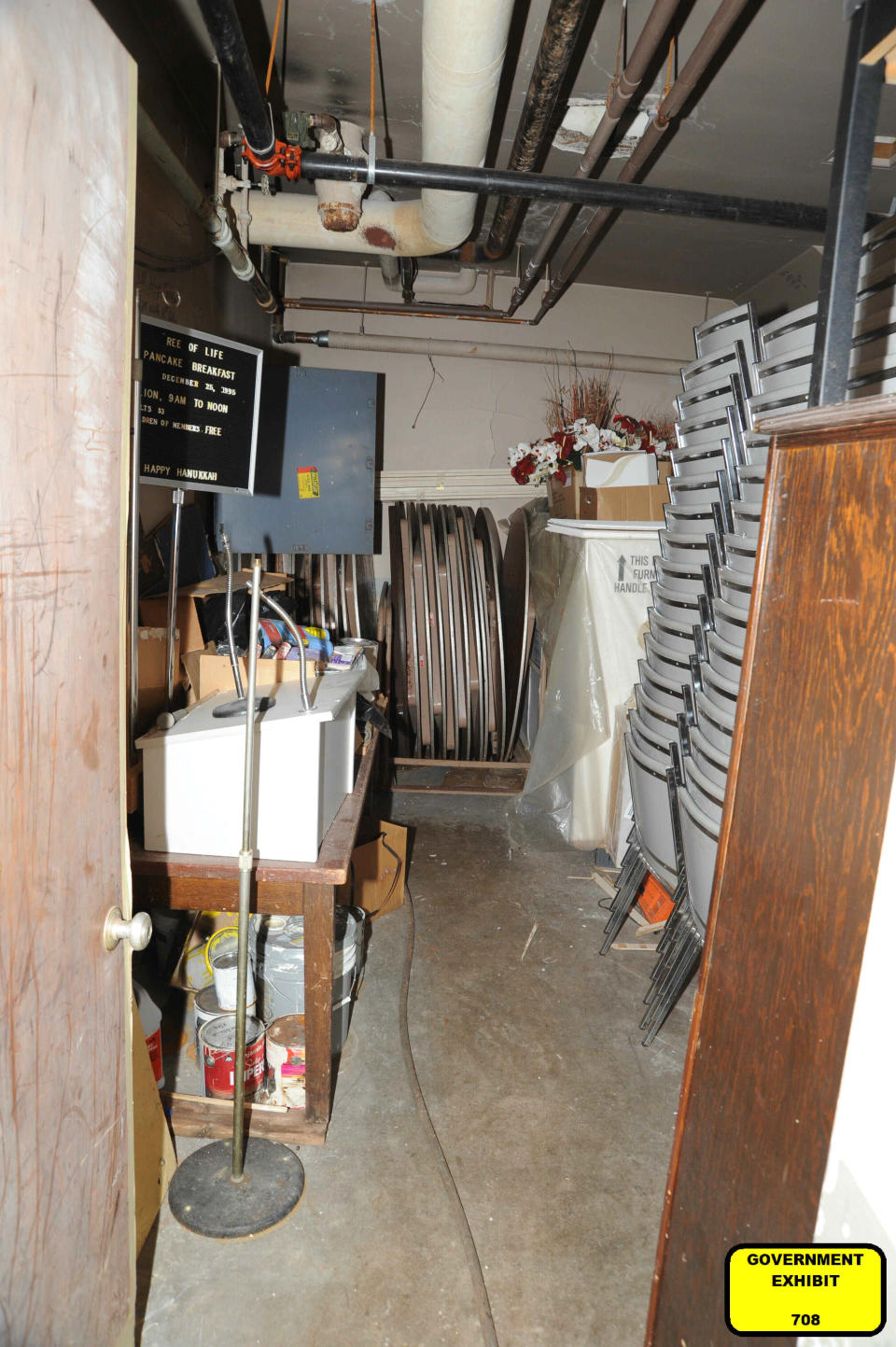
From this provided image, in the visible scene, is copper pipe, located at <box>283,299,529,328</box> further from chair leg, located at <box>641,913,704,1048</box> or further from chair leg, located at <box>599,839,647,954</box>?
chair leg, located at <box>641,913,704,1048</box>

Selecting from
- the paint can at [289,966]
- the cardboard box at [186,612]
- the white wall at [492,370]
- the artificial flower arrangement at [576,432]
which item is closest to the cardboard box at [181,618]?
the cardboard box at [186,612]

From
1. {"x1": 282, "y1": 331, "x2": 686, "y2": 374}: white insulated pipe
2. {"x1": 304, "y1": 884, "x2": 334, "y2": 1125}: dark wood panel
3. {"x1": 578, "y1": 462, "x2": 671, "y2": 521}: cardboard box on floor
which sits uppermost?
{"x1": 282, "y1": 331, "x2": 686, "y2": 374}: white insulated pipe

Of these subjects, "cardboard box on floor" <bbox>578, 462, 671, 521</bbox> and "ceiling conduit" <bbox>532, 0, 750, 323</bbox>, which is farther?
"cardboard box on floor" <bbox>578, 462, 671, 521</bbox>

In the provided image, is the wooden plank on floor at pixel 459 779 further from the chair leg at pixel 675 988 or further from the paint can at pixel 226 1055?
the paint can at pixel 226 1055

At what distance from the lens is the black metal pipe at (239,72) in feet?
5.59

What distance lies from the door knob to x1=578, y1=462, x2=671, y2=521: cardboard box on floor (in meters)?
2.98

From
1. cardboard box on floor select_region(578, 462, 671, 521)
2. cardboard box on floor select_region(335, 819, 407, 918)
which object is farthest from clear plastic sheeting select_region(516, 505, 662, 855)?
cardboard box on floor select_region(335, 819, 407, 918)

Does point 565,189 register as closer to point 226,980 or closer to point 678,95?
point 678,95

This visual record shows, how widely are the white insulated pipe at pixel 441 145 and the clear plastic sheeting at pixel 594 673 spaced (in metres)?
1.34

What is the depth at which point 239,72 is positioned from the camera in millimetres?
1922

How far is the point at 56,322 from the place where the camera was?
77 centimetres

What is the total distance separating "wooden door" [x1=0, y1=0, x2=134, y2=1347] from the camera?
27.8 inches

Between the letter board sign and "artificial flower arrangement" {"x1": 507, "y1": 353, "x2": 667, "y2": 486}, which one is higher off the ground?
"artificial flower arrangement" {"x1": 507, "y1": 353, "x2": 667, "y2": 486}

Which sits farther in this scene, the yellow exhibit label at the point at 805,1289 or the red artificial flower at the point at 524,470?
the red artificial flower at the point at 524,470
